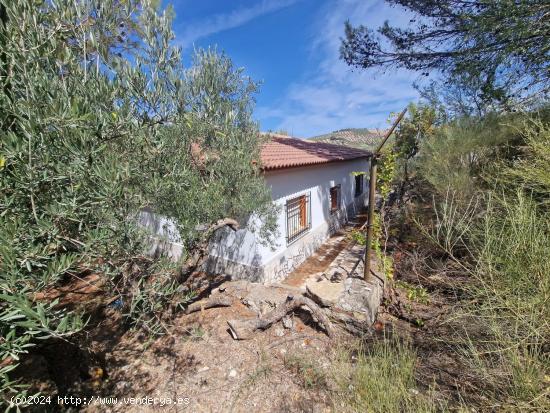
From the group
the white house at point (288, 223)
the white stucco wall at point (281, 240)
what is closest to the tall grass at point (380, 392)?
the white stucco wall at point (281, 240)

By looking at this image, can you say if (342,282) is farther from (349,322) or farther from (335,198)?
(335,198)

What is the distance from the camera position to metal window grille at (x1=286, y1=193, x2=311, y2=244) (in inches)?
334

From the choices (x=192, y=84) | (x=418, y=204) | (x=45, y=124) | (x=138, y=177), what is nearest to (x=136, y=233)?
(x=138, y=177)

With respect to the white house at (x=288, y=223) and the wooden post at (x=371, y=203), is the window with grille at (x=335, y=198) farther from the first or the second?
the wooden post at (x=371, y=203)

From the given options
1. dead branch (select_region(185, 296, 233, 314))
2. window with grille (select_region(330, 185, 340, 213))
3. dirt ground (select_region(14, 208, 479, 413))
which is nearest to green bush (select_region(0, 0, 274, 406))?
dirt ground (select_region(14, 208, 479, 413))

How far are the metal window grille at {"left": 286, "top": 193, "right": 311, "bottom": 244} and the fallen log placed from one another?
3118mm

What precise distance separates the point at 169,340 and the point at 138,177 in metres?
3.75

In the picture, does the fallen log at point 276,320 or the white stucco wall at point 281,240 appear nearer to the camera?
the fallen log at point 276,320

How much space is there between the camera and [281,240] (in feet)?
26.2

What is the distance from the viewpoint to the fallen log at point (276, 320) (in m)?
5.04

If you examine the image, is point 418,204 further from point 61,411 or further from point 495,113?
point 61,411

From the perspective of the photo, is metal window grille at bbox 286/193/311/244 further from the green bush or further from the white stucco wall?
the green bush

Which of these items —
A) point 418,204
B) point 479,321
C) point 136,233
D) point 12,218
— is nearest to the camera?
point 12,218

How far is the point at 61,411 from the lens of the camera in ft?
12.3
